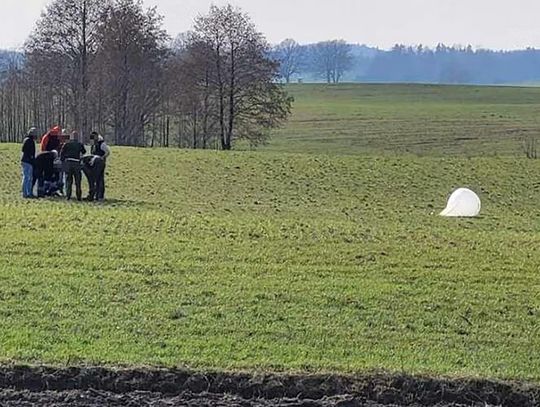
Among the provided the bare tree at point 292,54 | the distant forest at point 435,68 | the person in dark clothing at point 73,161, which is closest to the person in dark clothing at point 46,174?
the person in dark clothing at point 73,161

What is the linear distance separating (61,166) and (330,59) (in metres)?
129

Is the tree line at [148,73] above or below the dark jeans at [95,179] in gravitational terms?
above

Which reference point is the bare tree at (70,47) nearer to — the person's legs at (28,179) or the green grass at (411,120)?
the green grass at (411,120)

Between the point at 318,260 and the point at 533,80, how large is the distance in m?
178

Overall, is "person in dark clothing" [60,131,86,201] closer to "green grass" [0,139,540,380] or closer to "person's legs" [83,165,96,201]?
"person's legs" [83,165,96,201]

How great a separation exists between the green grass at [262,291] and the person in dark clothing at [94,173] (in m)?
1.08

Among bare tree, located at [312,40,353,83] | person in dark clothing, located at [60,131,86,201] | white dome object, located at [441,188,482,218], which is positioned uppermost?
bare tree, located at [312,40,353,83]

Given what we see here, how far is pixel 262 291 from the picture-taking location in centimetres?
1181

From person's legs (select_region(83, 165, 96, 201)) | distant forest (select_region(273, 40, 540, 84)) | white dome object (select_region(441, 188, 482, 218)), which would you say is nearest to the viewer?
person's legs (select_region(83, 165, 96, 201))

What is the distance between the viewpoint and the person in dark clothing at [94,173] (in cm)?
2345

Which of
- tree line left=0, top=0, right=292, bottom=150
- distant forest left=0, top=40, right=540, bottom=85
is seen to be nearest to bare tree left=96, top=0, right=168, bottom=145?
tree line left=0, top=0, right=292, bottom=150

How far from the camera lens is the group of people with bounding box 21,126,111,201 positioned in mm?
23484

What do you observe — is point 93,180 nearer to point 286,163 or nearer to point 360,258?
point 360,258

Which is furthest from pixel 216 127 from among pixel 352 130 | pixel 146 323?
pixel 146 323
